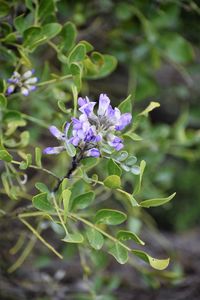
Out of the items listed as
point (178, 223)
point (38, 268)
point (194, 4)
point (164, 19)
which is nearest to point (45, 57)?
point (164, 19)

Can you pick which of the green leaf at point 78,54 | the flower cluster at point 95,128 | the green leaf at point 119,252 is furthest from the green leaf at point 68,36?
the green leaf at point 119,252

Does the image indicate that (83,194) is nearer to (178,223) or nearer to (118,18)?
(118,18)

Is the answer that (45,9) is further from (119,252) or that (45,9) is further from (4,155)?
(119,252)

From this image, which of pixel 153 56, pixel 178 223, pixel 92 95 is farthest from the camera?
pixel 178 223

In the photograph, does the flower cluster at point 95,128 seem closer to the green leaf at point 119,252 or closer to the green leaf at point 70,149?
the green leaf at point 70,149

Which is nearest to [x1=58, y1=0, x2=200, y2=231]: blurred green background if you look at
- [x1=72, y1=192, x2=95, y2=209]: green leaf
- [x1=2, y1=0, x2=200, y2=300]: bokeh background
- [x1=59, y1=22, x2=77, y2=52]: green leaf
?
[x1=2, y1=0, x2=200, y2=300]: bokeh background

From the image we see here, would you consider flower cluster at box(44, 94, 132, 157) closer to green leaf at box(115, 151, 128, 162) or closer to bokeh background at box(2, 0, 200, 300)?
green leaf at box(115, 151, 128, 162)
